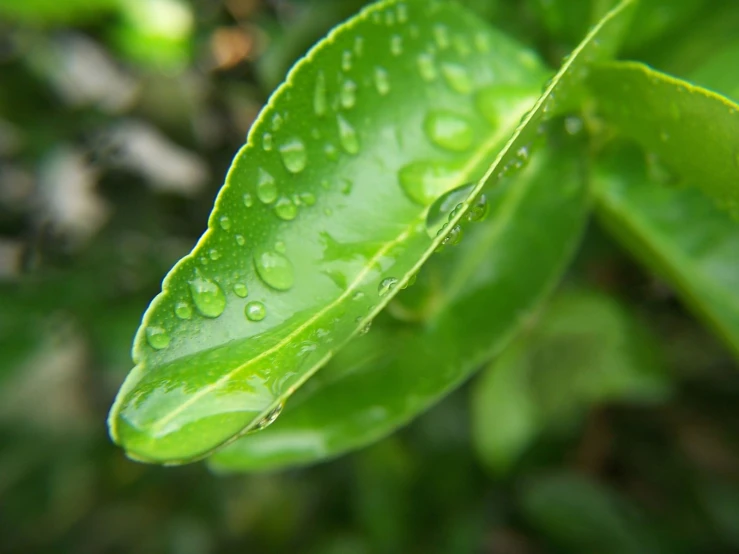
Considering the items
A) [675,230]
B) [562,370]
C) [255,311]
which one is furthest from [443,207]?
[562,370]

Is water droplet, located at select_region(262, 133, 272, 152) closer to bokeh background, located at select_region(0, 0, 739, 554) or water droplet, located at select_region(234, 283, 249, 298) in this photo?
water droplet, located at select_region(234, 283, 249, 298)

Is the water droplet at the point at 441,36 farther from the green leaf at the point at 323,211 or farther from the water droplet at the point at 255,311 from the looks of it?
the water droplet at the point at 255,311

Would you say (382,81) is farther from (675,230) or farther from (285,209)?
(675,230)

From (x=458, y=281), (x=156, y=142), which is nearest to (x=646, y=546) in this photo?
(x=458, y=281)

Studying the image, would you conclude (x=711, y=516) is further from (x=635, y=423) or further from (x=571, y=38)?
(x=571, y=38)

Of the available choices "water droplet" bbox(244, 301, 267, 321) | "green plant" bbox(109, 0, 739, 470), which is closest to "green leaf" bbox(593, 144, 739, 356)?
"green plant" bbox(109, 0, 739, 470)

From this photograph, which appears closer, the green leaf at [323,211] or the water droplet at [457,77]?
the green leaf at [323,211]

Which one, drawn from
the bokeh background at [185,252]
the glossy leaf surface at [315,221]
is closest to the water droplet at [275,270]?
the glossy leaf surface at [315,221]

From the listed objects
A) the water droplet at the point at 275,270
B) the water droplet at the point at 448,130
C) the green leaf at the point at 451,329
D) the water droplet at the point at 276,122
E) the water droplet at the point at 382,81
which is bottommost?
the green leaf at the point at 451,329
